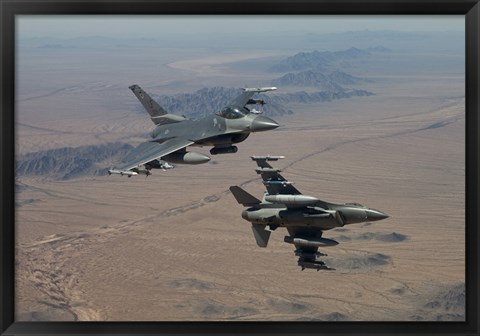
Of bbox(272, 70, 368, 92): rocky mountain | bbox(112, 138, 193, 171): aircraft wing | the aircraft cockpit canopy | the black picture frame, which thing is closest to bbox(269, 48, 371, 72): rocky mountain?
bbox(272, 70, 368, 92): rocky mountain

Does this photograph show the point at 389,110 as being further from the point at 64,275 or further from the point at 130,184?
the point at 64,275

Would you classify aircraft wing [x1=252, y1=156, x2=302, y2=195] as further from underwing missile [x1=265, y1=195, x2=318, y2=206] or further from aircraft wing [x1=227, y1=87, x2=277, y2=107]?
aircraft wing [x1=227, y1=87, x2=277, y2=107]

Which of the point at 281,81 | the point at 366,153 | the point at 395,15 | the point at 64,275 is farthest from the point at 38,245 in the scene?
the point at 395,15

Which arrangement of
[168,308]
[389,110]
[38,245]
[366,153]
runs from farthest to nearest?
1. [389,110]
2. [366,153]
3. [38,245]
4. [168,308]

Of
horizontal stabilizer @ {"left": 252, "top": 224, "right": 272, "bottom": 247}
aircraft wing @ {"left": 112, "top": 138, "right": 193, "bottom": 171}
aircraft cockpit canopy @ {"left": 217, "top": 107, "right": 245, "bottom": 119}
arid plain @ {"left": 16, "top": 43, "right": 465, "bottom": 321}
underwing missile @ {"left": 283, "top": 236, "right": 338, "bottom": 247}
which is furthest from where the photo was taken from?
arid plain @ {"left": 16, "top": 43, "right": 465, "bottom": 321}

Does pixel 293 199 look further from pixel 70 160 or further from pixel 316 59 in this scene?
pixel 316 59

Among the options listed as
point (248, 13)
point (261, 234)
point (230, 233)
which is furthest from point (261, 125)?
point (230, 233)
